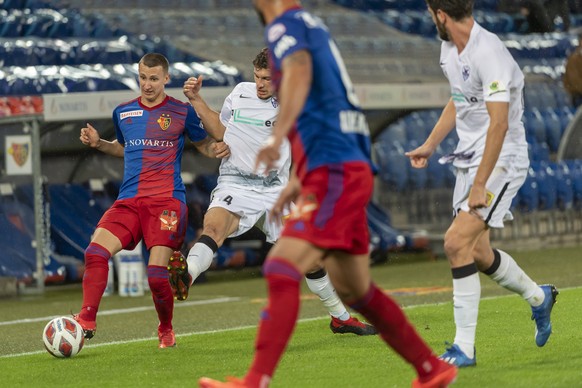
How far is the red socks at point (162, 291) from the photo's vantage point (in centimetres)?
823

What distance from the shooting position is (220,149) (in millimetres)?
8688

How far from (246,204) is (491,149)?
3.11 meters

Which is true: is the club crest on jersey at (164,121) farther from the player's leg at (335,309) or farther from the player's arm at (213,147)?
the player's leg at (335,309)

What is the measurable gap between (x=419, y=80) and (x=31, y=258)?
592 centimetres

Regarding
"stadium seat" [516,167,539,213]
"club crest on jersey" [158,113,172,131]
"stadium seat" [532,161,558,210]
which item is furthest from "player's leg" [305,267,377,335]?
"stadium seat" [532,161,558,210]

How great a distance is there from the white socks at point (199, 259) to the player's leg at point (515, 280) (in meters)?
2.09

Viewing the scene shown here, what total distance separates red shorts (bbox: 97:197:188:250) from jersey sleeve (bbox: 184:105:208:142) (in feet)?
1.70

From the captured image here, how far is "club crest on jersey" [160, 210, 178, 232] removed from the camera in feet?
27.4

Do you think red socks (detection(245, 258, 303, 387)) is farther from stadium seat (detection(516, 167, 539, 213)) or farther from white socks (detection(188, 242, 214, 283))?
stadium seat (detection(516, 167, 539, 213))

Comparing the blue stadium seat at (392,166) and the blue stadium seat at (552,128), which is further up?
the blue stadium seat at (392,166)

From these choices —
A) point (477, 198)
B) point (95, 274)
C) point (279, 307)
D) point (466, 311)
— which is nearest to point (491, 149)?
point (477, 198)

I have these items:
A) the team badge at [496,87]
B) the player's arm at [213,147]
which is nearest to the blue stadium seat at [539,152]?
the player's arm at [213,147]

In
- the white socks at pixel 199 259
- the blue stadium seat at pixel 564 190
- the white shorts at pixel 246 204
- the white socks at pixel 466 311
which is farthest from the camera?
the blue stadium seat at pixel 564 190

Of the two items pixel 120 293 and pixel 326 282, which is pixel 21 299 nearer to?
pixel 120 293
